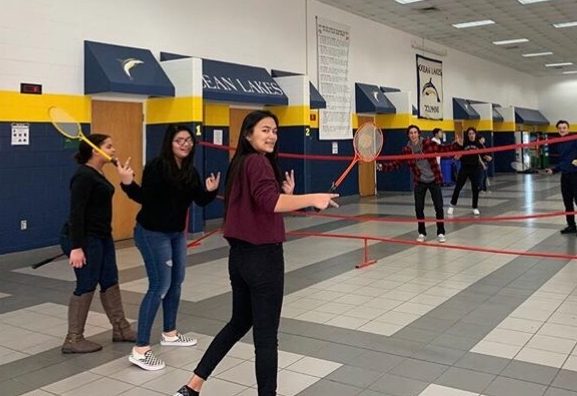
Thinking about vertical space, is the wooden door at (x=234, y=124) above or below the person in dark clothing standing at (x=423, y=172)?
above

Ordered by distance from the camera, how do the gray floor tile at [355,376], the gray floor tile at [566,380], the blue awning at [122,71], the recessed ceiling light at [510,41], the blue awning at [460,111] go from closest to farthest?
the gray floor tile at [566,380] → the gray floor tile at [355,376] → the blue awning at [122,71] → the recessed ceiling light at [510,41] → the blue awning at [460,111]

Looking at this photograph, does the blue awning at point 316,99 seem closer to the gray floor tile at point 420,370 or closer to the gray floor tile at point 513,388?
the gray floor tile at point 420,370

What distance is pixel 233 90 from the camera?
11.3m

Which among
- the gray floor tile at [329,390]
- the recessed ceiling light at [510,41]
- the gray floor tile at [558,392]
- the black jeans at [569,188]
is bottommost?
the gray floor tile at [329,390]

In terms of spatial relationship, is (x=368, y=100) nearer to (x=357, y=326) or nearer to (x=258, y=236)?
(x=357, y=326)

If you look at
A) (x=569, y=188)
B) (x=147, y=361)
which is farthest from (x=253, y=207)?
(x=569, y=188)

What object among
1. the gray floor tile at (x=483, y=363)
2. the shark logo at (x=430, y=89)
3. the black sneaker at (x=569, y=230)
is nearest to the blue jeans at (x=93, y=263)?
the gray floor tile at (x=483, y=363)

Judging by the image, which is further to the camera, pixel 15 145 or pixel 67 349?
pixel 15 145

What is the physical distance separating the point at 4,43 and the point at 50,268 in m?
3.25

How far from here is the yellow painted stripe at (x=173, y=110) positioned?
995 cm

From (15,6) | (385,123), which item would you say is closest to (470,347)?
(15,6)

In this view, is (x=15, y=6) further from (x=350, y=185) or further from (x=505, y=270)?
(x=350, y=185)

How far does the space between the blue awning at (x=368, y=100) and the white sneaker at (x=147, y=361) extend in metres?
12.8

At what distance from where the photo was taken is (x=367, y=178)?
1739 centimetres
